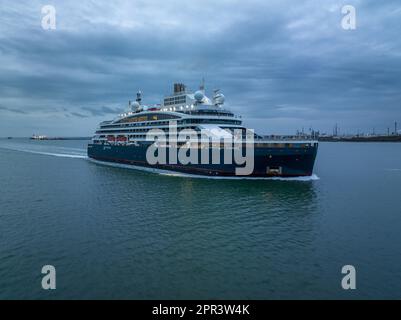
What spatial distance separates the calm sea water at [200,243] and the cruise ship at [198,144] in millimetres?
7834

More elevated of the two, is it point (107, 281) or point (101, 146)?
point (101, 146)

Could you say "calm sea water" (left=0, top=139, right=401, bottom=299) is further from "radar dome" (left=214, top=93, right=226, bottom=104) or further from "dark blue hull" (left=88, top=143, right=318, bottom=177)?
"radar dome" (left=214, top=93, right=226, bottom=104)

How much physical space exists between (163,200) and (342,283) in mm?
20091

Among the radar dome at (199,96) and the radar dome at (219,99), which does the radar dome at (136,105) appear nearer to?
the radar dome at (199,96)

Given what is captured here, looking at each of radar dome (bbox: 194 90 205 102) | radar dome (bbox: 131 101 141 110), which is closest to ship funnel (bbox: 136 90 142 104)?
radar dome (bbox: 131 101 141 110)

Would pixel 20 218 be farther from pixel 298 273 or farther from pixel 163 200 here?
pixel 298 273

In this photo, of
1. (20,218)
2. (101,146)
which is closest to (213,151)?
(20,218)

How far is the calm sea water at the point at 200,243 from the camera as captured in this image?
14.1 meters

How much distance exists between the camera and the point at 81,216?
A: 25250 mm

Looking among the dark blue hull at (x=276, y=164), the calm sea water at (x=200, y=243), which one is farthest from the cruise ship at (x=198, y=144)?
the calm sea water at (x=200, y=243)

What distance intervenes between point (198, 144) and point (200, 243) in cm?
2799

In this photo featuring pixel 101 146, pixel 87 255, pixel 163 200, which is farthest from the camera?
pixel 101 146
